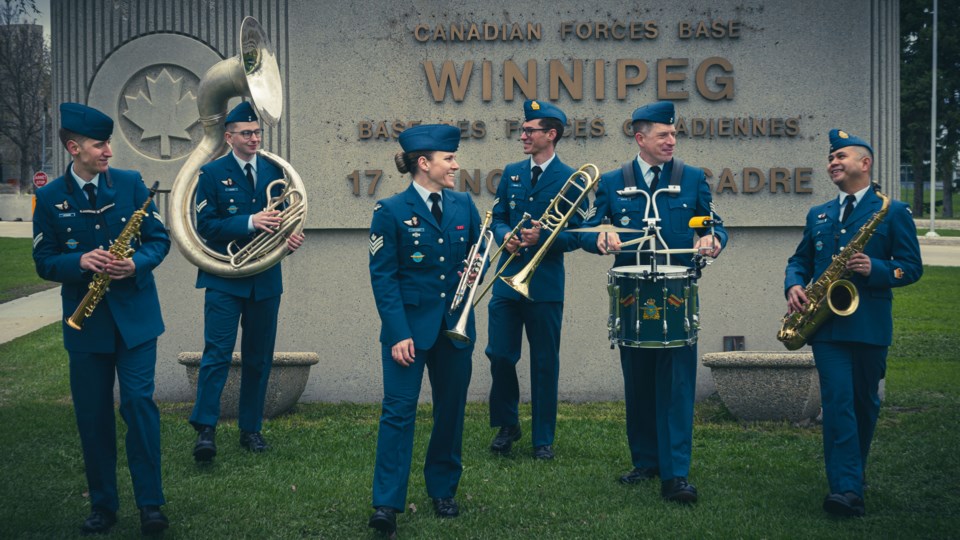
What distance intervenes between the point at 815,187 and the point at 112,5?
6997mm

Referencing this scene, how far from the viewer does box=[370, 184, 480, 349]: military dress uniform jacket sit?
20.6 feet

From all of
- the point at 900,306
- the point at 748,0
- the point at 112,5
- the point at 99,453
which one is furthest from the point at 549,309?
the point at 900,306

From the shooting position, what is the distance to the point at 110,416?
6469mm

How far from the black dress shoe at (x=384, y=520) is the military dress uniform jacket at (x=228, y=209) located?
268 centimetres

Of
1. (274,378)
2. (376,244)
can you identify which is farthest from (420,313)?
(274,378)

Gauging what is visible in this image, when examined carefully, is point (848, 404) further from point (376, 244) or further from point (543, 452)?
point (376, 244)

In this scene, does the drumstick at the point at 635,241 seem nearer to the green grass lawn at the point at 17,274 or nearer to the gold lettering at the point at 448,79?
the gold lettering at the point at 448,79

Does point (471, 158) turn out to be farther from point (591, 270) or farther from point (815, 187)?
point (815, 187)

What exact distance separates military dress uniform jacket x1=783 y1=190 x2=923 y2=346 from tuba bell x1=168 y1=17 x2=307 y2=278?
3.74 meters

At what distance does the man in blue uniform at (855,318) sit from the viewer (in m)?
6.57

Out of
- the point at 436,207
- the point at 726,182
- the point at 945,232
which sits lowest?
the point at 436,207

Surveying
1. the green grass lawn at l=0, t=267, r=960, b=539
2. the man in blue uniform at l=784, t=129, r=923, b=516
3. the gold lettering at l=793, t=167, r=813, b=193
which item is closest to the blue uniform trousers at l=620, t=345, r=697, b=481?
the green grass lawn at l=0, t=267, r=960, b=539

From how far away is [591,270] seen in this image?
10609mm

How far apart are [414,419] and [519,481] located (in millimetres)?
1413
